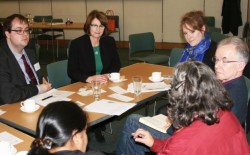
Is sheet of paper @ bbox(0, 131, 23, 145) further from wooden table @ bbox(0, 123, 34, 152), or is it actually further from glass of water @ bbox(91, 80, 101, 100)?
glass of water @ bbox(91, 80, 101, 100)

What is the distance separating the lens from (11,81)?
2691 millimetres

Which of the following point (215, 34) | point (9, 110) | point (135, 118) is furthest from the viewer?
point (215, 34)

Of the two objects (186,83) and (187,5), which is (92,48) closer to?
(186,83)

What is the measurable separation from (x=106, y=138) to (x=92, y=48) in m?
1.06

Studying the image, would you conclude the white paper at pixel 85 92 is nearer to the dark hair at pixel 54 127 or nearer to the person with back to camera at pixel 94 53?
the person with back to camera at pixel 94 53

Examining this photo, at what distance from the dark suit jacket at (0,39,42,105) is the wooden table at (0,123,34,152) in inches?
16.9

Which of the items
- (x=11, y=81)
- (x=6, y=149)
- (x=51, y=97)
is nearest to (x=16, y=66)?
(x=11, y=81)

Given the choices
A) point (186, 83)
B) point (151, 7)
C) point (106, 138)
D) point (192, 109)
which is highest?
point (151, 7)

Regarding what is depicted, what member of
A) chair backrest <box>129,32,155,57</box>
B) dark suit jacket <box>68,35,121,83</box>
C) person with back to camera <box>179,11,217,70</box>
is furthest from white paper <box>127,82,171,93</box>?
chair backrest <box>129,32,155,57</box>

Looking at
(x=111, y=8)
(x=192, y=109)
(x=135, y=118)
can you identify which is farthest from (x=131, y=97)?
(x=111, y=8)

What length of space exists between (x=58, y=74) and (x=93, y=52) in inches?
18.6

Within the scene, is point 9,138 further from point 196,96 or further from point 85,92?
point 196,96

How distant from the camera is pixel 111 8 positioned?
8.62 metres

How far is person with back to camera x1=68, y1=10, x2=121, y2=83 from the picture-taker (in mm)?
3402
